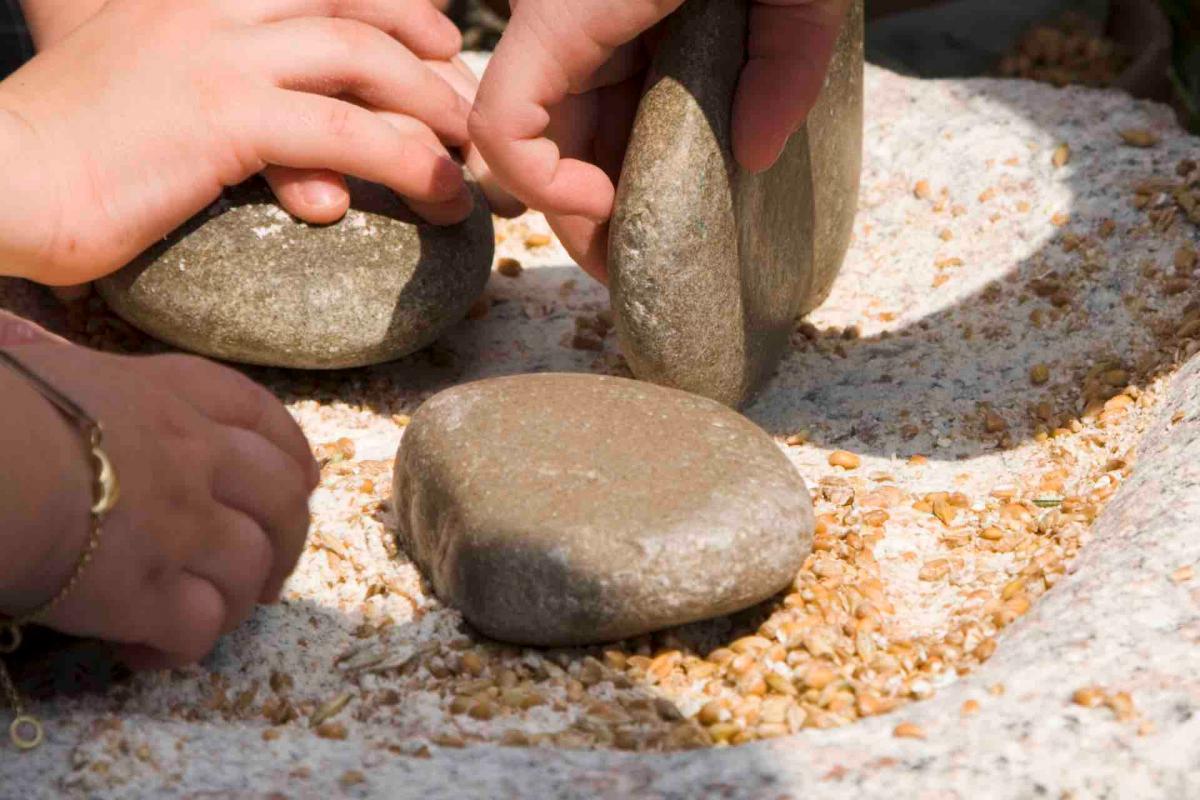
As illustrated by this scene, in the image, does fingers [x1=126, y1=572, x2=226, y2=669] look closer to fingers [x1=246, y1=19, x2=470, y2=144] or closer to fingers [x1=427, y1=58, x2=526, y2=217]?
fingers [x1=246, y1=19, x2=470, y2=144]

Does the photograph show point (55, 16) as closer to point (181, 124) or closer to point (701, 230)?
point (181, 124)

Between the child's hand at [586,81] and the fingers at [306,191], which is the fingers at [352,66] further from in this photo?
the child's hand at [586,81]

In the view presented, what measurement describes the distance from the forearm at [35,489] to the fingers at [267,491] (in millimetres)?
159

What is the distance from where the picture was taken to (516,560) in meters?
1.48

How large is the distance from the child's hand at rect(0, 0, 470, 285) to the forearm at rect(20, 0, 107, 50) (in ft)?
0.52

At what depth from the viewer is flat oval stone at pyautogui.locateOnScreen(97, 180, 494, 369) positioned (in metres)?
2.00

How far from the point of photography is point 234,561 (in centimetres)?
137

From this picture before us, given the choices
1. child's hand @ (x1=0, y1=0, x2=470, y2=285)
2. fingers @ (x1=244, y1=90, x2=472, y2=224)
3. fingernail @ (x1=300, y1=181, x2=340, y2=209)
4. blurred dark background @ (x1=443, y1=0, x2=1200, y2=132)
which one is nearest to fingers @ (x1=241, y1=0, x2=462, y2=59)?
child's hand @ (x1=0, y1=0, x2=470, y2=285)

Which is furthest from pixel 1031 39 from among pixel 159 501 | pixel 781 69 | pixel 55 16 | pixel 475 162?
pixel 159 501

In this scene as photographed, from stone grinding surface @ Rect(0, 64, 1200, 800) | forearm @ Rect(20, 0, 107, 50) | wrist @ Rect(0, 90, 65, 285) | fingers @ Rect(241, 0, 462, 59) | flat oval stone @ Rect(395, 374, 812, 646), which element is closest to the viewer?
stone grinding surface @ Rect(0, 64, 1200, 800)

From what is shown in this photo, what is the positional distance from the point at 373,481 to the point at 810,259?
781 mm

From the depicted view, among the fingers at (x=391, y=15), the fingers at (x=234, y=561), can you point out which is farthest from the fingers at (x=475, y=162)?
the fingers at (x=234, y=561)

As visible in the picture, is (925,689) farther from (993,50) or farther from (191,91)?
(993,50)

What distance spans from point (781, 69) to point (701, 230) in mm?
224
